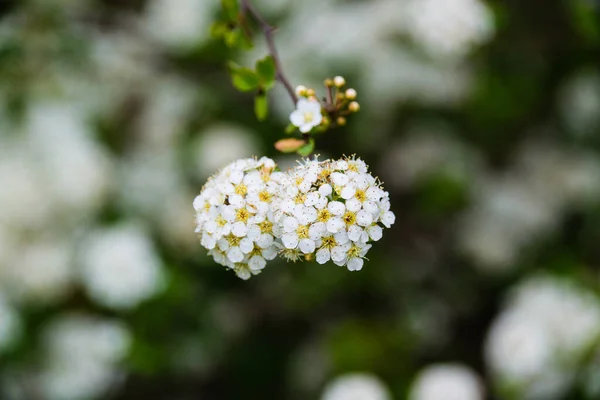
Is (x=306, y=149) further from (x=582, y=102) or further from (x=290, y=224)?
(x=582, y=102)

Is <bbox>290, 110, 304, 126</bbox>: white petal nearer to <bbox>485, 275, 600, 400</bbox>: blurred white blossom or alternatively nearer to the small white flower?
the small white flower

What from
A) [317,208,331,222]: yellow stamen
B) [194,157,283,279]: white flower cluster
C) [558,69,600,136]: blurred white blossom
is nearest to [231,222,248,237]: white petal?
[194,157,283,279]: white flower cluster

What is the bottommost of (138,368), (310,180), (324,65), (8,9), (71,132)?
(310,180)

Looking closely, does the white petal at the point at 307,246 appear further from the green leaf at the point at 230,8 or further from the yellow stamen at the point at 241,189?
the green leaf at the point at 230,8

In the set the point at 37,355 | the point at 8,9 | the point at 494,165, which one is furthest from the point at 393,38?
the point at 37,355

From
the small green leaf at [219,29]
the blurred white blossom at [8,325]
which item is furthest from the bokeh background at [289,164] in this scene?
the small green leaf at [219,29]

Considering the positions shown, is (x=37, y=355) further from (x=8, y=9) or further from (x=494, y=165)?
(x=494, y=165)

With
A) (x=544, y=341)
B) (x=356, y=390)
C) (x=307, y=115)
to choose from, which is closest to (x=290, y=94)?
(x=307, y=115)
